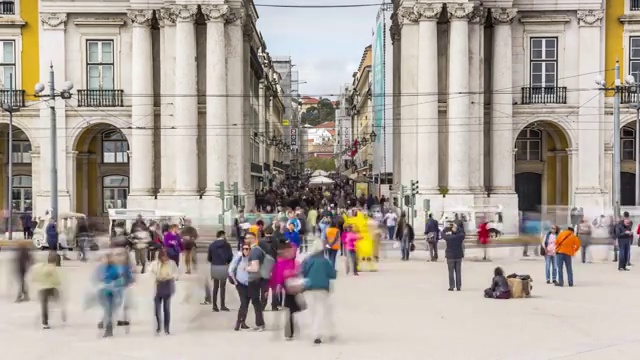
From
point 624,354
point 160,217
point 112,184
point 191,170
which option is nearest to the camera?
point 624,354

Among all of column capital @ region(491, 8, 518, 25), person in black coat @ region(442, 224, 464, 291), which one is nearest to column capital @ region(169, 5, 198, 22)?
column capital @ region(491, 8, 518, 25)

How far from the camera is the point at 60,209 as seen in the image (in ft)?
150

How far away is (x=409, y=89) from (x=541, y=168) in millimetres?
10055

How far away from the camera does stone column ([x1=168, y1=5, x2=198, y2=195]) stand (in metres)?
43.7

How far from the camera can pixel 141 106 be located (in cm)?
4525

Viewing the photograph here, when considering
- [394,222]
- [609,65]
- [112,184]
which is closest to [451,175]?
[394,222]

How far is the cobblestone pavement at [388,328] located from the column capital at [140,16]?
2192 centimetres

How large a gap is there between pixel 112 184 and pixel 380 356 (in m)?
37.5

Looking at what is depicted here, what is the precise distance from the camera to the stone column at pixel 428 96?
43938mm

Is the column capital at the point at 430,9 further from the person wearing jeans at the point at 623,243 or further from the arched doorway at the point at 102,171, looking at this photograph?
the person wearing jeans at the point at 623,243

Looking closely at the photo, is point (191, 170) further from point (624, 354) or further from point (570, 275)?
point (624, 354)

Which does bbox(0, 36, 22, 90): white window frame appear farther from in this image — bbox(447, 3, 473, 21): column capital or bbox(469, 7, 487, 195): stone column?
bbox(469, 7, 487, 195): stone column

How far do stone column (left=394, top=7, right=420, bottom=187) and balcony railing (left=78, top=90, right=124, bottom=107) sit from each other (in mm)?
13928

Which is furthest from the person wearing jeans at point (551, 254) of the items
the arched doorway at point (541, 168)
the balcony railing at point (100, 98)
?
the balcony railing at point (100, 98)
